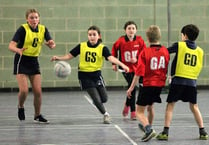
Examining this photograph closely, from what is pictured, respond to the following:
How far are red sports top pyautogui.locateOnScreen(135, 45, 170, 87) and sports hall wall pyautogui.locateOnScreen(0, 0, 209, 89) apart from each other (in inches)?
306

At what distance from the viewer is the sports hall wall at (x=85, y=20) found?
51.6 feet

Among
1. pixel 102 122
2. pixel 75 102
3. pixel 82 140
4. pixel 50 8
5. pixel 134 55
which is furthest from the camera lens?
pixel 50 8

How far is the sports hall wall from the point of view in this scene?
51.6 ft

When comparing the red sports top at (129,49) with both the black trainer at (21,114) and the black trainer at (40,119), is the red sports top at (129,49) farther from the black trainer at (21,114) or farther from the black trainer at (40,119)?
the black trainer at (21,114)

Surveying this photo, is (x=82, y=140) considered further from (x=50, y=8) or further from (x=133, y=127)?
(x=50, y=8)

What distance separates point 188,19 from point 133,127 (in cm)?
721

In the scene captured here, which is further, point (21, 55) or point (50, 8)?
point (50, 8)

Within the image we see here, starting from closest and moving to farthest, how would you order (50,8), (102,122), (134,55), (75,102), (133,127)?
(133,127) < (102,122) < (134,55) < (75,102) < (50,8)

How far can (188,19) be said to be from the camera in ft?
53.4

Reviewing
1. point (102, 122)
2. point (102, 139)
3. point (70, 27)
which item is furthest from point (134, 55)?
point (70, 27)

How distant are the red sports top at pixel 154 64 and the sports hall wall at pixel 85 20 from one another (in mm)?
7764

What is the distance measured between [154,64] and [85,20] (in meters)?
7.88

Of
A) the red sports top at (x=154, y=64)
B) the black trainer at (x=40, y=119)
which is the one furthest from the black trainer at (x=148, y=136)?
the black trainer at (x=40, y=119)

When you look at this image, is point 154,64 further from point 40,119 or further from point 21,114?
point 21,114
